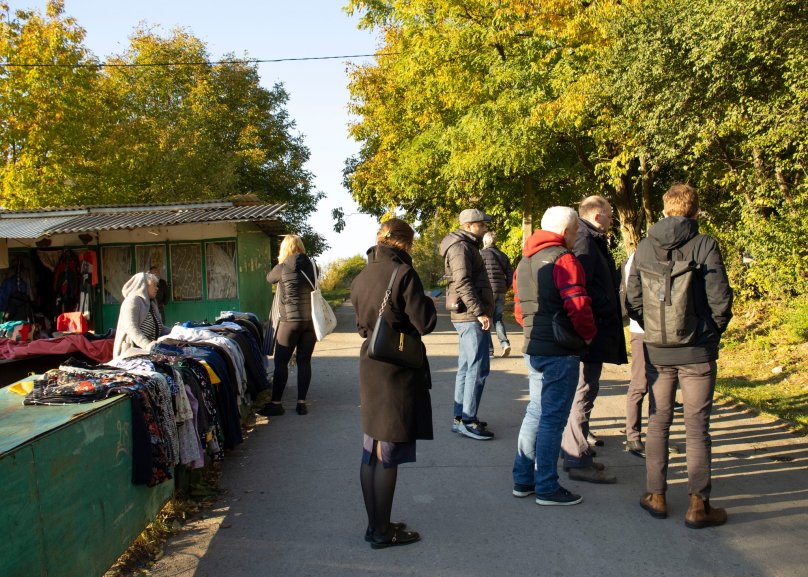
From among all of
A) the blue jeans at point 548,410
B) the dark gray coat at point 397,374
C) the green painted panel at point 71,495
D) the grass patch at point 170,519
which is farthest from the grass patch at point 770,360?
the green painted panel at point 71,495

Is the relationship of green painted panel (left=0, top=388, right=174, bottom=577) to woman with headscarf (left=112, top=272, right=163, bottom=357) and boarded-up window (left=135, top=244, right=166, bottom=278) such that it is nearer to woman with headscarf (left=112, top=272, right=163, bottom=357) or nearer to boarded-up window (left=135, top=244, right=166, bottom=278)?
woman with headscarf (left=112, top=272, right=163, bottom=357)

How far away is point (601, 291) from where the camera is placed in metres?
4.54

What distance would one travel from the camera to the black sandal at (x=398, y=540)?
3.75m

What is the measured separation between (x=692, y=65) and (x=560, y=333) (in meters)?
7.86

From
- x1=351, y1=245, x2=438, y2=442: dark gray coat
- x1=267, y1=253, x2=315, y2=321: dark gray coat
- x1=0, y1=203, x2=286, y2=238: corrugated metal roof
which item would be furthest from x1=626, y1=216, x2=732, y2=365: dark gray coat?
x1=0, y1=203, x2=286, y2=238: corrugated metal roof

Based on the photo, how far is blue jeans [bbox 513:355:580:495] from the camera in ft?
13.7

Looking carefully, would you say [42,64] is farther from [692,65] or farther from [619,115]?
[692,65]

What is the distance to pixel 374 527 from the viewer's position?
3.78 metres

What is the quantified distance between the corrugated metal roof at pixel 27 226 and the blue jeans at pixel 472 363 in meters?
10.1

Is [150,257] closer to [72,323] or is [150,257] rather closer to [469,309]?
[72,323]

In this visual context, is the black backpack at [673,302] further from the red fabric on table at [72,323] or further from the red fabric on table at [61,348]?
the red fabric on table at [72,323]

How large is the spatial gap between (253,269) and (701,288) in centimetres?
1297

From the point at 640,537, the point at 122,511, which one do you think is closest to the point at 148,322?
the point at 122,511

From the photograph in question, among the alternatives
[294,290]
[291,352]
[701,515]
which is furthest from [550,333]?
[291,352]
